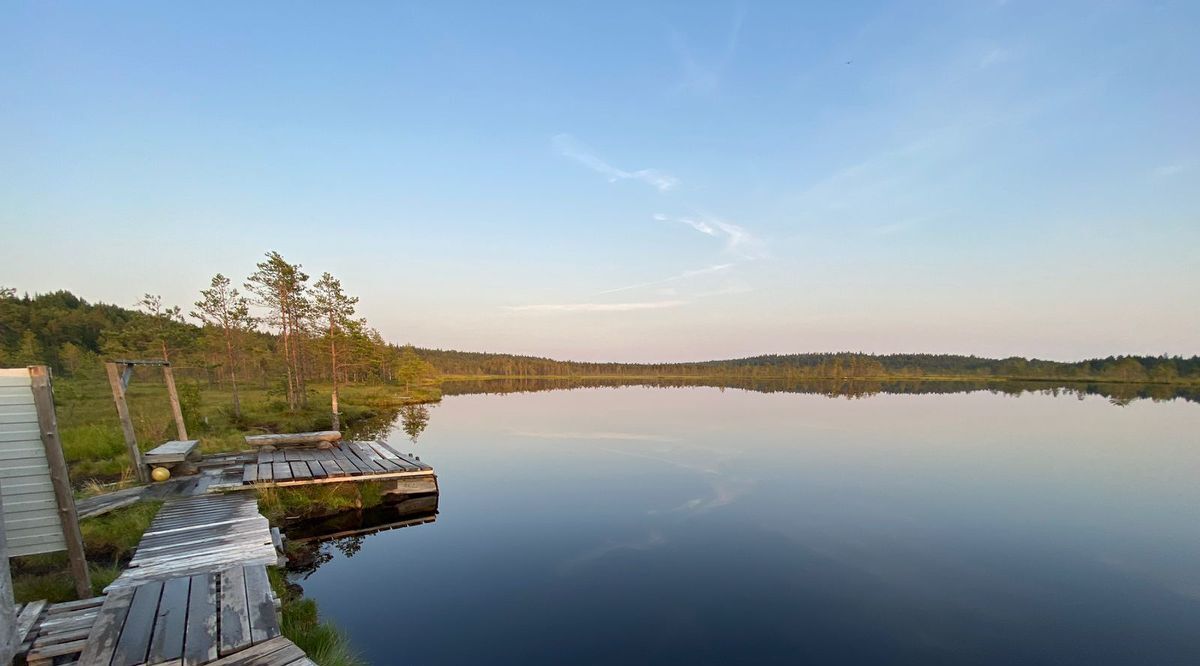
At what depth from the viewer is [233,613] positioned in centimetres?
492

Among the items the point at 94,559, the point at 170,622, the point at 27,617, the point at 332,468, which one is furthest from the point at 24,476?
the point at 332,468

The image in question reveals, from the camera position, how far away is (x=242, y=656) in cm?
429

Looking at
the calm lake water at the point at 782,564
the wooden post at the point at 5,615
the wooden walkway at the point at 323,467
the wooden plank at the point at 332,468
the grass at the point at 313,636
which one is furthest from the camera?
the wooden plank at the point at 332,468

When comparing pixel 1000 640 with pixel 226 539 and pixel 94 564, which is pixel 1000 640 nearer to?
pixel 226 539

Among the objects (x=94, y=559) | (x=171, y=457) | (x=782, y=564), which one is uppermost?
(x=171, y=457)

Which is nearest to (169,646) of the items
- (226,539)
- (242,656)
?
(242,656)

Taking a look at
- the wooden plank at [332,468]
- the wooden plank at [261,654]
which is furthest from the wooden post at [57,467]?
the wooden plank at [332,468]

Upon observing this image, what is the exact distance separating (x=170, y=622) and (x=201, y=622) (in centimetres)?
29

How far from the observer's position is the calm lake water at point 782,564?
8.26 metres

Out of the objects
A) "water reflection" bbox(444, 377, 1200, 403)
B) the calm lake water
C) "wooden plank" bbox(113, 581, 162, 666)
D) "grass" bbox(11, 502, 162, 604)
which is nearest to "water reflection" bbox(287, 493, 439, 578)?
the calm lake water

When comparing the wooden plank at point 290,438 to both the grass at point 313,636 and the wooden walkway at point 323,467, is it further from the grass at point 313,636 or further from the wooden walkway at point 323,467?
the grass at point 313,636

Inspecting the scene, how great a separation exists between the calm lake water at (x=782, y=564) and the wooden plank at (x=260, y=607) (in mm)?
3361

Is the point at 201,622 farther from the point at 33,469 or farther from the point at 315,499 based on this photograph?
the point at 315,499

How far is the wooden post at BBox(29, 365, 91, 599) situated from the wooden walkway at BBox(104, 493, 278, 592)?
1.79ft
